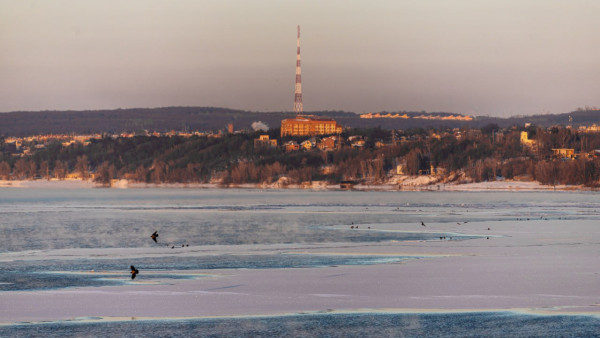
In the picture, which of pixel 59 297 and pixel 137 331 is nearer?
pixel 137 331

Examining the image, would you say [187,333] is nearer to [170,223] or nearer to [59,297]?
[59,297]

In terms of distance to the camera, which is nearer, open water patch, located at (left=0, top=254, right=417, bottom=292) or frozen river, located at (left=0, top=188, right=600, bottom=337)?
frozen river, located at (left=0, top=188, right=600, bottom=337)

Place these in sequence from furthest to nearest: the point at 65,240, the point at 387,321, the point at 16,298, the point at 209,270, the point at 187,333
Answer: the point at 65,240 < the point at 209,270 < the point at 16,298 < the point at 387,321 < the point at 187,333

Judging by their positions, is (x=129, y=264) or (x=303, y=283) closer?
(x=303, y=283)

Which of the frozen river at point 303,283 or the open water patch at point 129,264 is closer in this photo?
the frozen river at point 303,283

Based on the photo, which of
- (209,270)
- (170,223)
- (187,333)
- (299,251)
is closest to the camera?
(187,333)

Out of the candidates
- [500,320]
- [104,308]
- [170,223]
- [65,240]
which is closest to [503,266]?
[500,320]

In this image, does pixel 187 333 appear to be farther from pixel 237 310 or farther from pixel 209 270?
pixel 209 270

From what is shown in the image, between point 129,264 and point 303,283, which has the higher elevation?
point 303,283
